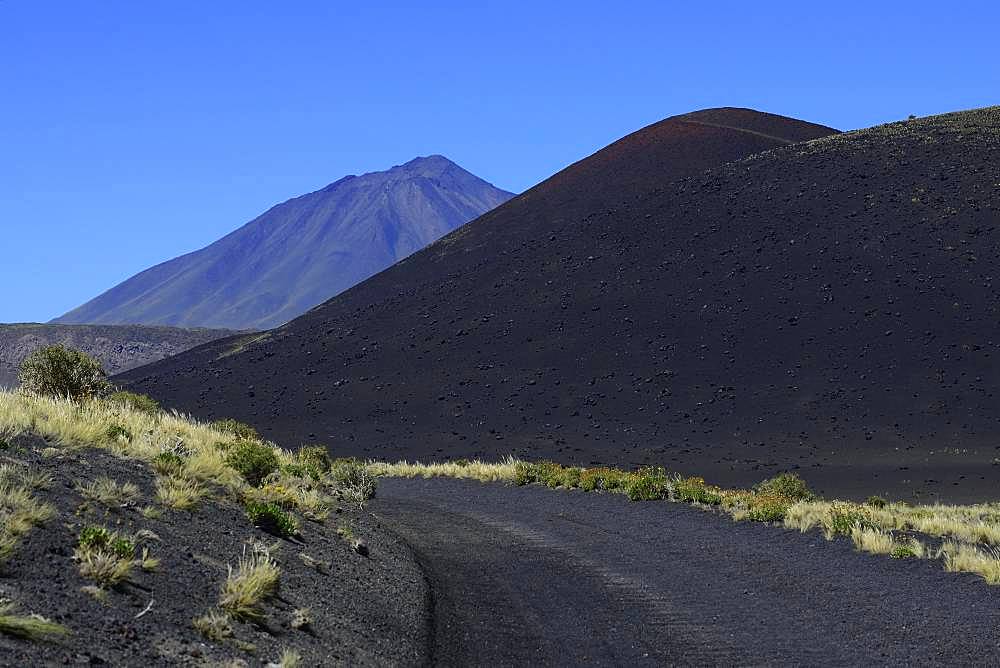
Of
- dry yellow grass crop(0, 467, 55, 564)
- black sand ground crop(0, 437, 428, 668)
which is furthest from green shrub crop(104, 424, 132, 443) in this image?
dry yellow grass crop(0, 467, 55, 564)

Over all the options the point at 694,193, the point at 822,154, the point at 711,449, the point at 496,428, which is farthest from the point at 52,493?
the point at 822,154

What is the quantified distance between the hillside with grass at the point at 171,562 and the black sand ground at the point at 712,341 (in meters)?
28.3

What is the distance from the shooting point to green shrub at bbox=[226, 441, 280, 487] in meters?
14.4

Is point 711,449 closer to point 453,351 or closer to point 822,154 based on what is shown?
point 453,351

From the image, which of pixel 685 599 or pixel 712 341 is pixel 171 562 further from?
pixel 712 341

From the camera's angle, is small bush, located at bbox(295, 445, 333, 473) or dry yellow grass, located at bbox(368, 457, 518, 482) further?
dry yellow grass, located at bbox(368, 457, 518, 482)

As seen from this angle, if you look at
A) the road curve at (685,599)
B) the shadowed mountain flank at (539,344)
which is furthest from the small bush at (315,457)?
the shadowed mountain flank at (539,344)

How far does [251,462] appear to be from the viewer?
14.6 metres

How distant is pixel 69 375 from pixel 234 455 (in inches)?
300

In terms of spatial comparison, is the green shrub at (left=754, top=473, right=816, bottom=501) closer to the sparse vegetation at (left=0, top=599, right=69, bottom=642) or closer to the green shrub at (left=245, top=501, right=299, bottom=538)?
the green shrub at (left=245, top=501, right=299, bottom=538)

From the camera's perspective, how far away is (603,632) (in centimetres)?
1040

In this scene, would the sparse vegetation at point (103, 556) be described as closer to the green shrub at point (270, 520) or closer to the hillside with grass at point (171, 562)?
the hillside with grass at point (171, 562)

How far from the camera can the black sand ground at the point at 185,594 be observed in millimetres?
6984

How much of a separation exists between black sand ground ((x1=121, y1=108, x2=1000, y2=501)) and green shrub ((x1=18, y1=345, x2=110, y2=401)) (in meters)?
26.5
